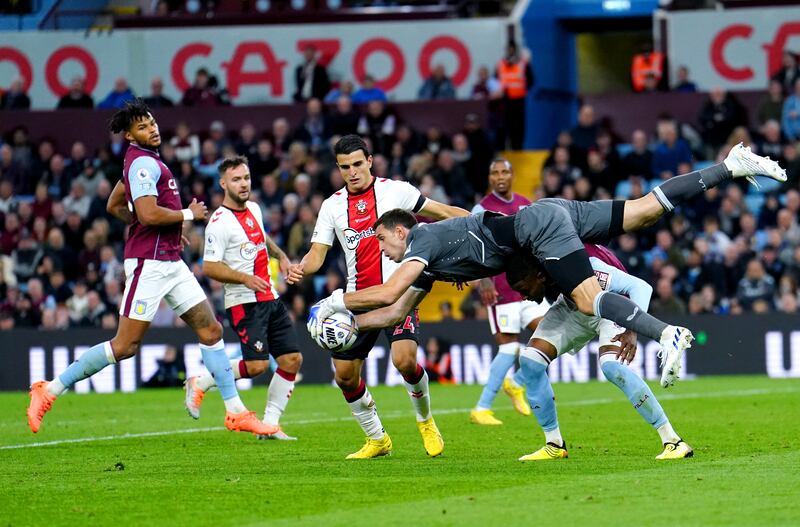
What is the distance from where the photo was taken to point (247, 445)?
12523 mm

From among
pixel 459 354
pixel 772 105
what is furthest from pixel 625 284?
pixel 772 105

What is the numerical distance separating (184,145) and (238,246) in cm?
1402

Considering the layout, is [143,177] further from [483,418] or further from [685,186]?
[685,186]

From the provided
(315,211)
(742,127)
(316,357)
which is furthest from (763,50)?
(316,357)

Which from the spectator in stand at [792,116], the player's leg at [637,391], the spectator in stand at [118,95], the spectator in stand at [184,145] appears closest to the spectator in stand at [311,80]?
the spectator in stand at [184,145]

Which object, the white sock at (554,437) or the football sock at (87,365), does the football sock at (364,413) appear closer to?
the white sock at (554,437)

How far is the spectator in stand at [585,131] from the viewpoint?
86.6 feet

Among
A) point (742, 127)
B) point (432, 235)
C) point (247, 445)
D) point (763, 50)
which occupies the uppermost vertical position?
point (763, 50)

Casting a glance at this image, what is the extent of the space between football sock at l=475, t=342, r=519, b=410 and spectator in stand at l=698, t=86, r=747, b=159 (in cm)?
1206

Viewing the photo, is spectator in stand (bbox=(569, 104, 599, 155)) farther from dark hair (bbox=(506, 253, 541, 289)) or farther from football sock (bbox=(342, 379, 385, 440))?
dark hair (bbox=(506, 253, 541, 289))

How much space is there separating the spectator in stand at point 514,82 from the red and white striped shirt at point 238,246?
14750 millimetres

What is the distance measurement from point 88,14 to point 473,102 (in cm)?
942

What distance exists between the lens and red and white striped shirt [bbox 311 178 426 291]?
1127cm

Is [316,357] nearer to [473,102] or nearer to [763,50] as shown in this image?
[473,102]
